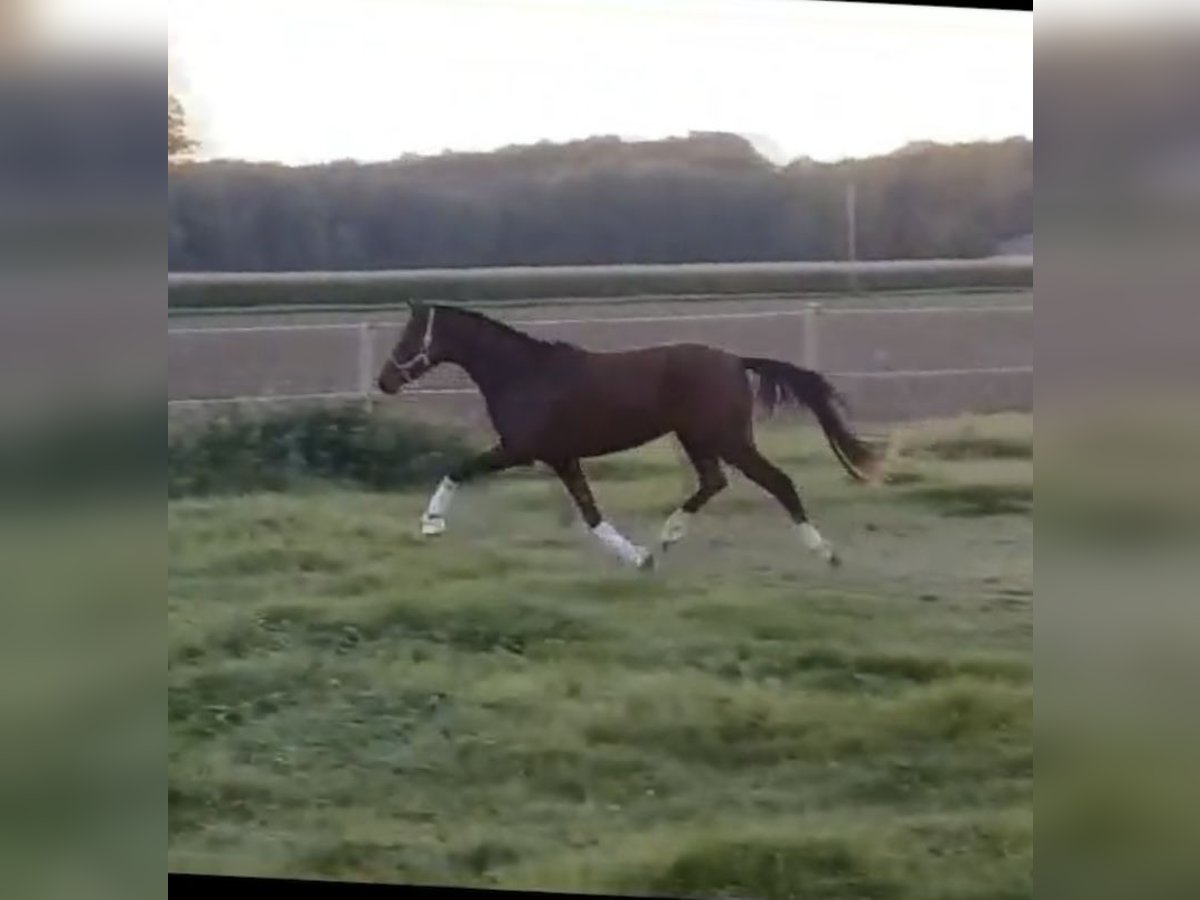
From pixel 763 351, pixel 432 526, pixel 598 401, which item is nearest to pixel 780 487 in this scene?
pixel 763 351

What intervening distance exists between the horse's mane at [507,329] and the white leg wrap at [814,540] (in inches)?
17.5

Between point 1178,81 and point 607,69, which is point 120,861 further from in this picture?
point 607,69

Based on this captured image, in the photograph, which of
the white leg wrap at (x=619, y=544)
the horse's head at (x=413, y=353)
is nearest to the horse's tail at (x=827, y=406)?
the white leg wrap at (x=619, y=544)

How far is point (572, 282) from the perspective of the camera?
6.51 feet

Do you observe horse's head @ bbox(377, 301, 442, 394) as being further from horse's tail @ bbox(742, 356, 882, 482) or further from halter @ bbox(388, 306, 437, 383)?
horse's tail @ bbox(742, 356, 882, 482)

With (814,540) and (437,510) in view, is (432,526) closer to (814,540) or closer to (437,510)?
(437,510)

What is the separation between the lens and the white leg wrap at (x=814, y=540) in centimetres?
194

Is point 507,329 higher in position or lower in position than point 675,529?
higher

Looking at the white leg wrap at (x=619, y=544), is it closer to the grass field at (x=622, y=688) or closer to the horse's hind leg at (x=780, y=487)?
the grass field at (x=622, y=688)

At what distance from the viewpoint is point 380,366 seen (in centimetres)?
204

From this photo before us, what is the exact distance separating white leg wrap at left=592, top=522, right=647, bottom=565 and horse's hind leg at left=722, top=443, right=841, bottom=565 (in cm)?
21

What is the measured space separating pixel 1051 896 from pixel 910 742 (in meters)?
1.12

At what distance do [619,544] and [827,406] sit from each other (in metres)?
0.38

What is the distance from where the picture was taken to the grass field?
1.90 meters
